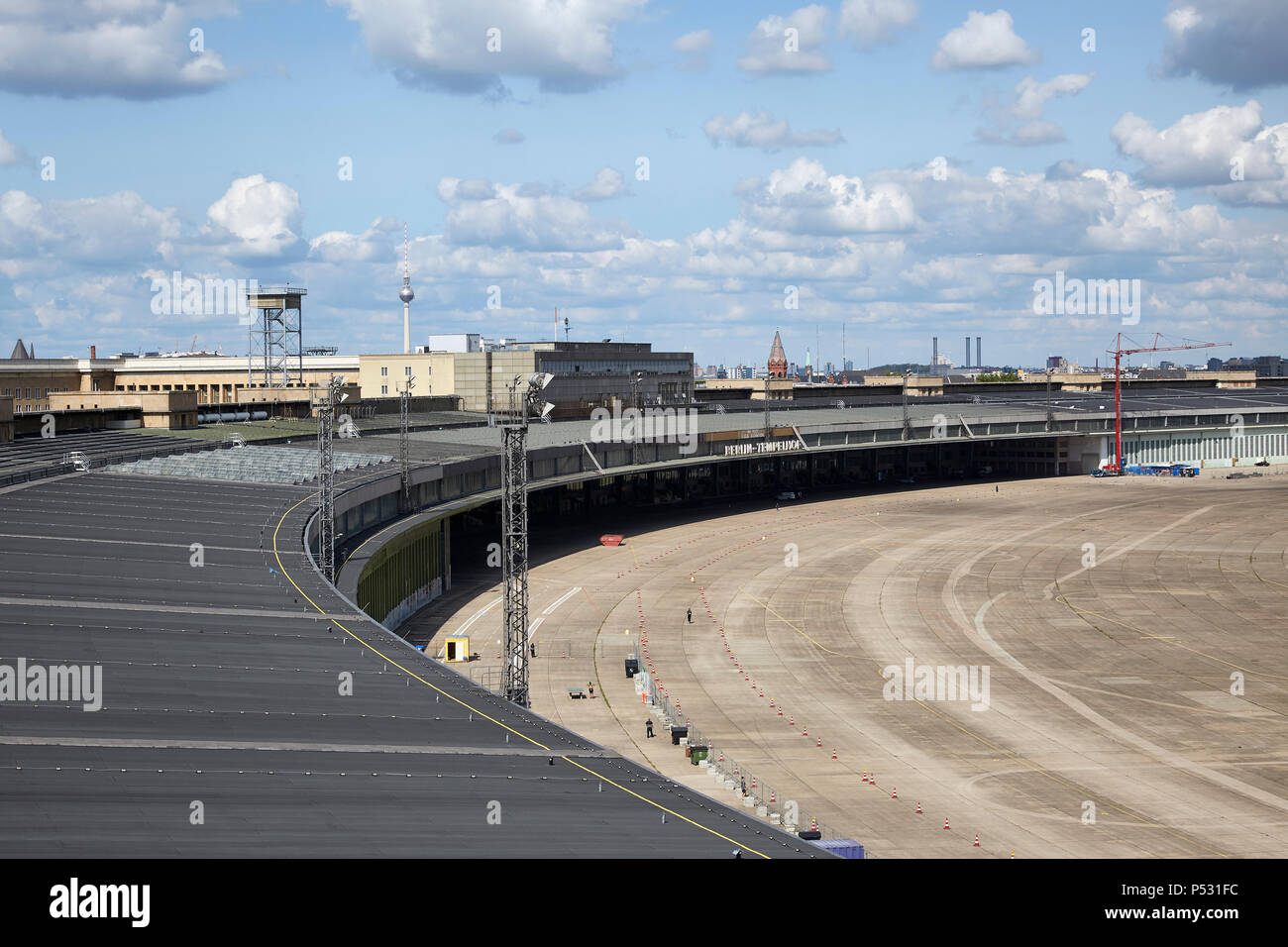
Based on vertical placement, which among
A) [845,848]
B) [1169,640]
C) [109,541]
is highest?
[109,541]

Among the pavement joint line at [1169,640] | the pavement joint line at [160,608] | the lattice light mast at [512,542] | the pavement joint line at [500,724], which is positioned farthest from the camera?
the pavement joint line at [1169,640]

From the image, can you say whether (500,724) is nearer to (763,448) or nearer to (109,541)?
(109,541)

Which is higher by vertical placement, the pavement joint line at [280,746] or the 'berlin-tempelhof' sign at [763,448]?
the 'berlin-tempelhof' sign at [763,448]

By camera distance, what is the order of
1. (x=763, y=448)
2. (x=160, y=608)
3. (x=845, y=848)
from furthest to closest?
1. (x=763, y=448)
2. (x=160, y=608)
3. (x=845, y=848)

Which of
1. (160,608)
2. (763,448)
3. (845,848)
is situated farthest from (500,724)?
(763,448)

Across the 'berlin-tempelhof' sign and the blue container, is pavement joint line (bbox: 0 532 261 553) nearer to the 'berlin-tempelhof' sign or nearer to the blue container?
the blue container

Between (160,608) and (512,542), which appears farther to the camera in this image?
(512,542)

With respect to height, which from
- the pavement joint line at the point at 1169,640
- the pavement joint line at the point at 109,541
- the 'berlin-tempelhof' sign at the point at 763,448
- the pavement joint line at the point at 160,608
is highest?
the 'berlin-tempelhof' sign at the point at 763,448

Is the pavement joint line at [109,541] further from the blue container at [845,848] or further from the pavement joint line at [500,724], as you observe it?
the blue container at [845,848]

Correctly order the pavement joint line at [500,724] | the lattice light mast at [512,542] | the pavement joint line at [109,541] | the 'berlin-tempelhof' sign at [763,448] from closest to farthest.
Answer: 1. the pavement joint line at [500,724]
2. the lattice light mast at [512,542]
3. the pavement joint line at [109,541]
4. the 'berlin-tempelhof' sign at [763,448]

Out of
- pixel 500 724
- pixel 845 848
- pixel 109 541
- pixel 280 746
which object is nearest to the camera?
pixel 280 746

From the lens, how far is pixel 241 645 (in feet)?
122

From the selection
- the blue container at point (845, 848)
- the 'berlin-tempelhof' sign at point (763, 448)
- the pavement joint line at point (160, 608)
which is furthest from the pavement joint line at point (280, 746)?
the 'berlin-tempelhof' sign at point (763, 448)
